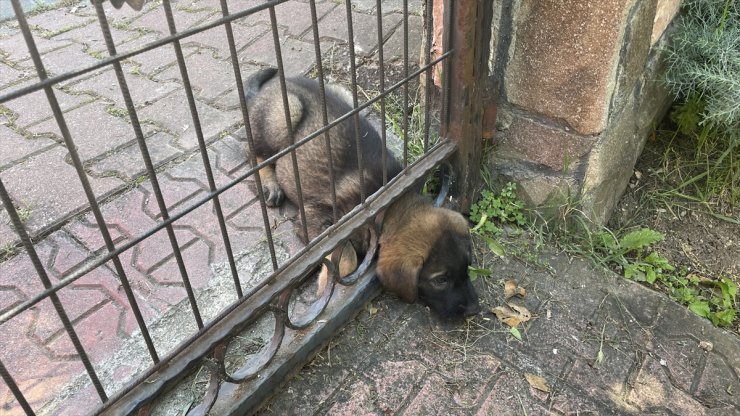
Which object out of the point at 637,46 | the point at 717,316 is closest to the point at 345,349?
the point at 717,316

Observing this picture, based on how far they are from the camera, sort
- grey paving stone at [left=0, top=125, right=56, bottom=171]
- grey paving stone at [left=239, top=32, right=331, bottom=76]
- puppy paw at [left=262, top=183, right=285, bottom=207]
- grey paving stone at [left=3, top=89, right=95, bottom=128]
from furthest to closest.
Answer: grey paving stone at [left=239, top=32, right=331, bottom=76] < grey paving stone at [left=3, top=89, right=95, bottom=128] < grey paving stone at [left=0, top=125, right=56, bottom=171] < puppy paw at [left=262, top=183, right=285, bottom=207]

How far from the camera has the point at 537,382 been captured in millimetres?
2607

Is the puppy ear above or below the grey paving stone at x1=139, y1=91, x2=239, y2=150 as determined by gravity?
below

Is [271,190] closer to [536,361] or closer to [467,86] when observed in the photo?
[467,86]

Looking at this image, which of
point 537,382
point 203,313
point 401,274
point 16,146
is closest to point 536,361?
point 537,382

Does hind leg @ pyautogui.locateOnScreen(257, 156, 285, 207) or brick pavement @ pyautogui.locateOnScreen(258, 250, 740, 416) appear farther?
hind leg @ pyautogui.locateOnScreen(257, 156, 285, 207)

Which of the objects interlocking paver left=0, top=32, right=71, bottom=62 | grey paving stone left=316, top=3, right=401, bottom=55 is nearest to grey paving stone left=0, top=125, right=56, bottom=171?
interlocking paver left=0, top=32, right=71, bottom=62

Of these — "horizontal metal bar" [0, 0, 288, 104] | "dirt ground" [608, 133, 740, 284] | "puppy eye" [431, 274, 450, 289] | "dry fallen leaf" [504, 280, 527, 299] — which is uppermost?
"horizontal metal bar" [0, 0, 288, 104]

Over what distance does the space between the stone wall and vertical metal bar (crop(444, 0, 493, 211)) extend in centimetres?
19

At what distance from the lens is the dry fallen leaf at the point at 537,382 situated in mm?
2581

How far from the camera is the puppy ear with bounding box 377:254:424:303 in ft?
8.99

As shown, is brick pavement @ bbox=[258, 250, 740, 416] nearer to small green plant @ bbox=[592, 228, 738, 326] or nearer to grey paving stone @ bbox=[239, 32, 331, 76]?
small green plant @ bbox=[592, 228, 738, 326]

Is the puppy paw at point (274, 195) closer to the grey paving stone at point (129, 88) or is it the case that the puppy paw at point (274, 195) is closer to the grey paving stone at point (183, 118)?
the grey paving stone at point (183, 118)

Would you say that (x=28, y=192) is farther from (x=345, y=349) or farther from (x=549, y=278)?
(x=549, y=278)
